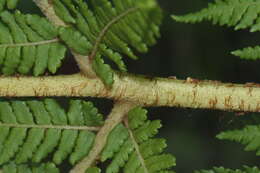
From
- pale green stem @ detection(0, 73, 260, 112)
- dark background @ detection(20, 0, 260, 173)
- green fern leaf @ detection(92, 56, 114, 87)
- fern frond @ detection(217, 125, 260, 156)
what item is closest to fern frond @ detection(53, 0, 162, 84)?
green fern leaf @ detection(92, 56, 114, 87)

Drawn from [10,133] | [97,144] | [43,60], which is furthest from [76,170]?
[43,60]

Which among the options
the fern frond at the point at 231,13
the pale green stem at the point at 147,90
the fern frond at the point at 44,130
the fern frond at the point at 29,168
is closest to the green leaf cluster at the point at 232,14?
the fern frond at the point at 231,13

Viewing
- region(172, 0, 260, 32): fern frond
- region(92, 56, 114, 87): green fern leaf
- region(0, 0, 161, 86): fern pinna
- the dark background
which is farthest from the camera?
the dark background

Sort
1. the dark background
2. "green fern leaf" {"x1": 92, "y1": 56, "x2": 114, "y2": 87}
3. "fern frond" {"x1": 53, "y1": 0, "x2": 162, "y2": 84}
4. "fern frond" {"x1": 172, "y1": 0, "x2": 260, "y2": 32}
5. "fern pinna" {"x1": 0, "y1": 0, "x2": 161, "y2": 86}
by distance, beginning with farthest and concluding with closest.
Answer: the dark background → "fern frond" {"x1": 172, "y1": 0, "x2": 260, "y2": 32} → "green fern leaf" {"x1": 92, "y1": 56, "x2": 114, "y2": 87} → "fern pinna" {"x1": 0, "y1": 0, "x2": 161, "y2": 86} → "fern frond" {"x1": 53, "y1": 0, "x2": 162, "y2": 84}

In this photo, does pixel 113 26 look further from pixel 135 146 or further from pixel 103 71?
pixel 135 146

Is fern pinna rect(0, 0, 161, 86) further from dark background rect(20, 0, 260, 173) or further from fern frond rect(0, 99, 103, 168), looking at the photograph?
dark background rect(20, 0, 260, 173)

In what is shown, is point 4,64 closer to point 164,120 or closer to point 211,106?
point 211,106

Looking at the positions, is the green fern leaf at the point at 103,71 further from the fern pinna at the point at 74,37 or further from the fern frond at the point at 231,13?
the fern frond at the point at 231,13
